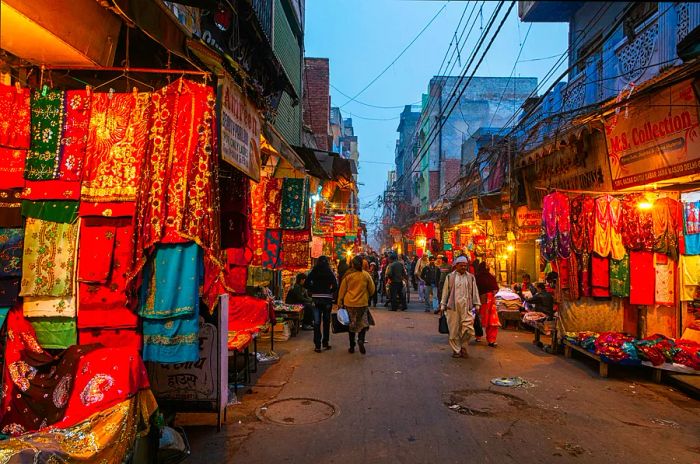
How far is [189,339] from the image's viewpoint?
12.7 feet

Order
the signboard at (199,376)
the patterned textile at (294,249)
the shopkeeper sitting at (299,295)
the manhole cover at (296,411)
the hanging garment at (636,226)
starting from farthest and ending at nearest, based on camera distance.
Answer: the shopkeeper sitting at (299,295) → the patterned textile at (294,249) → the hanging garment at (636,226) → the manhole cover at (296,411) → the signboard at (199,376)

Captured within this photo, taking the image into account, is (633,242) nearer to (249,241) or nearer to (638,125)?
(638,125)

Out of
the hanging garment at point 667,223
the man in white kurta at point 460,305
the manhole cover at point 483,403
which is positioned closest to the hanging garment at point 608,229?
the hanging garment at point 667,223

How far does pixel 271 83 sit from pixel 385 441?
6.08 metres

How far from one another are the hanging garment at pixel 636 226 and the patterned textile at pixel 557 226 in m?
0.95

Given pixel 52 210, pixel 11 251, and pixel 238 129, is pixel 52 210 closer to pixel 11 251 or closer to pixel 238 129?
pixel 11 251

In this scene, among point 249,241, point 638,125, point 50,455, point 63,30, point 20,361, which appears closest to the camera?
point 50,455

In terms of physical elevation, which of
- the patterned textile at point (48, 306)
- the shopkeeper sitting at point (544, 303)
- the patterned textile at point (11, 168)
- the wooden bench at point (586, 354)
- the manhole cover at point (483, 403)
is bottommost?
the manhole cover at point (483, 403)

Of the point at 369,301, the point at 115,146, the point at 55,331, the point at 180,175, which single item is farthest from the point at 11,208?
the point at 369,301

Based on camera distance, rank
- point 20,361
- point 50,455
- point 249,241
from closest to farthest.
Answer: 1. point 50,455
2. point 20,361
3. point 249,241

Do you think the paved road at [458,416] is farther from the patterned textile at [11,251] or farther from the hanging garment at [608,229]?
the patterned textile at [11,251]

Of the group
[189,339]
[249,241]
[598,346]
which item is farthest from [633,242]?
[189,339]

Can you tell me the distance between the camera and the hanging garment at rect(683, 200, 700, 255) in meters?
8.66

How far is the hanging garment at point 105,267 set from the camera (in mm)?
3805
